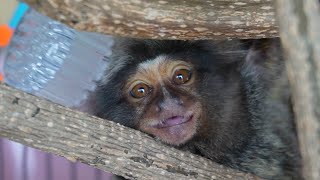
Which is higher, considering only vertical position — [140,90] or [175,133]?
[140,90]

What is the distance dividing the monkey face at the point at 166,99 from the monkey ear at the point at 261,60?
226 millimetres

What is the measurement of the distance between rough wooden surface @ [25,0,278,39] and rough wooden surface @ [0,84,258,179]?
0.26 meters

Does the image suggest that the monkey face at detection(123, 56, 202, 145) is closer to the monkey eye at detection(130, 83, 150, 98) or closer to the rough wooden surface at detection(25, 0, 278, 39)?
the monkey eye at detection(130, 83, 150, 98)

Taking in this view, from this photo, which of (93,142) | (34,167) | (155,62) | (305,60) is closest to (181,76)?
(155,62)

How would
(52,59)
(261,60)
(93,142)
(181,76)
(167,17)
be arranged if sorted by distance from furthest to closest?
(52,59) < (261,60) < (181,76) < (93,142) < (167,17)

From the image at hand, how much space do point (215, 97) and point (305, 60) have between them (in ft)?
3.92

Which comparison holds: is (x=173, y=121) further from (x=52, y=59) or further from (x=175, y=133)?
(x=52, y=59)

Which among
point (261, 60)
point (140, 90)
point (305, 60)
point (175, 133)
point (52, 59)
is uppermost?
point (52, 59)

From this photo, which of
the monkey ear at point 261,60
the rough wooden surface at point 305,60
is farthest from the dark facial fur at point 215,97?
the rough wooden surface at point 305,60

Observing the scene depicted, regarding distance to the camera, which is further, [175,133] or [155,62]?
[155,62]

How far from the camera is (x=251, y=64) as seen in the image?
2021mm

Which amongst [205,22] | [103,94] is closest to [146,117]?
[103,94]

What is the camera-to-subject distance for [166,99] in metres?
1.76

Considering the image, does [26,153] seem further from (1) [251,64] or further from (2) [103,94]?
(1) [251,64]
